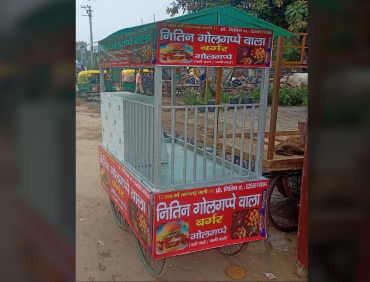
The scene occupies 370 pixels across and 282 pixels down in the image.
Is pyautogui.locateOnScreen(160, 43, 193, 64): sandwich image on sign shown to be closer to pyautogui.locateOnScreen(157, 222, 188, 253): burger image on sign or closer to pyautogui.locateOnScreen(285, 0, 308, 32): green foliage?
pyautogui.locateOnScreen(157, 222, 188, 253): burger image on sign

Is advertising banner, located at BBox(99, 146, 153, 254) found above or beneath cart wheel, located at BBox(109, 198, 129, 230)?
above

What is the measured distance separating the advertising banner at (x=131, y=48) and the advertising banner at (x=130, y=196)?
1255 millimetres

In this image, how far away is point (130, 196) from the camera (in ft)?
11.8

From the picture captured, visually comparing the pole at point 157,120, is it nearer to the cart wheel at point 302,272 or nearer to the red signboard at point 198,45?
the red signboard at point 198,45

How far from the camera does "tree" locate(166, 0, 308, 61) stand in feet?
27.2

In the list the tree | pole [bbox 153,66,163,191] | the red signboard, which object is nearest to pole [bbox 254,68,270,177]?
the red signboard

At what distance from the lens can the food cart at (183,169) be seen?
116 inches

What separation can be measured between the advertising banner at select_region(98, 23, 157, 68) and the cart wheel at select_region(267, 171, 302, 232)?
8.05 ft

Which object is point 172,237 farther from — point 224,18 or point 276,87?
point 224,18

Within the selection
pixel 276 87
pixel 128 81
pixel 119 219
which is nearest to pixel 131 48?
pixel 276 87

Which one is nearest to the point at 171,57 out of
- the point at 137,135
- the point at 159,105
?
the point at 159,105

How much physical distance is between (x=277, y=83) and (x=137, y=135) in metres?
1.78
